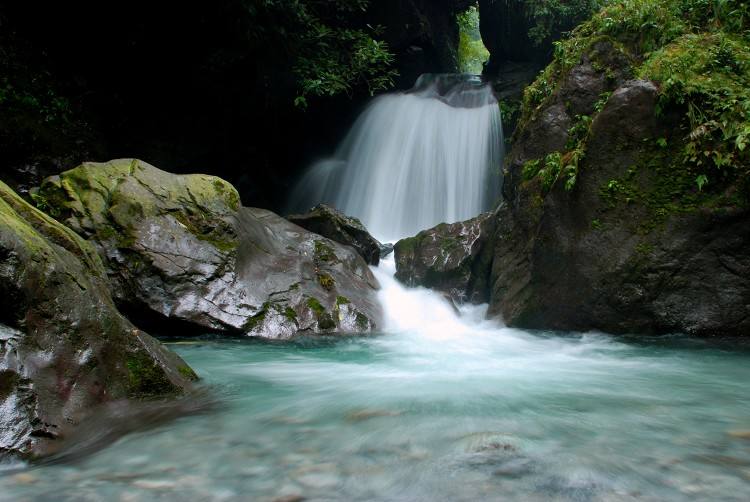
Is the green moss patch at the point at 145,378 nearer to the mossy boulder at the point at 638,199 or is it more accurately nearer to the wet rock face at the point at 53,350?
the wet rock face at the point at 53,350

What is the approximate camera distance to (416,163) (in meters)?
13.5

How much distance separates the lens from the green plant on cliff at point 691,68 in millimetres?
5391

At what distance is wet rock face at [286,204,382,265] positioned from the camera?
9.06 m

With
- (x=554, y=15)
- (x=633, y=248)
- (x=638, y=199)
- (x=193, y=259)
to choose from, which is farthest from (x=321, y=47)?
(x=633, y=248)

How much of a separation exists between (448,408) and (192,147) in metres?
9.69

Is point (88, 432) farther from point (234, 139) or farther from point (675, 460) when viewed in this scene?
point (234, 139)

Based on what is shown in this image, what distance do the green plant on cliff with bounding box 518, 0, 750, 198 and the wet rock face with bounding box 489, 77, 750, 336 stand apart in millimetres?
217

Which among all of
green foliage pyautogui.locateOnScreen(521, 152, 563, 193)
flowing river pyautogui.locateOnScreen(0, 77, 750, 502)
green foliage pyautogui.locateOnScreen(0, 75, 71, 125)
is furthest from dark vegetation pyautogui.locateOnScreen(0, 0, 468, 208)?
flowing river pyautogui.locateOnScreen(0, 77, 750, 502)

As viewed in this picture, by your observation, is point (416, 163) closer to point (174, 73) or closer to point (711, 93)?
point (174, 73)

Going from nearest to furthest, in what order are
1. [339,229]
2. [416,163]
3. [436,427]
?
[436,427], [339,229], [416,163]

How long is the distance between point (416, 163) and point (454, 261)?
5386 millimetres

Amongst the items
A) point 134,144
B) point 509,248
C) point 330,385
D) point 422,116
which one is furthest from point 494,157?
point 330,385

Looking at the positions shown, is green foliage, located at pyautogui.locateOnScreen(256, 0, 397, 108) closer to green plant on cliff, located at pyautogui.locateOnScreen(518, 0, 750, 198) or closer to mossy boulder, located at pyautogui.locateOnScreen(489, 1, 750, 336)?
green plant on cliff, located at pyautogui.locateOnScreen(518, 0, 750, 198)

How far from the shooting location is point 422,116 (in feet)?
46.5
